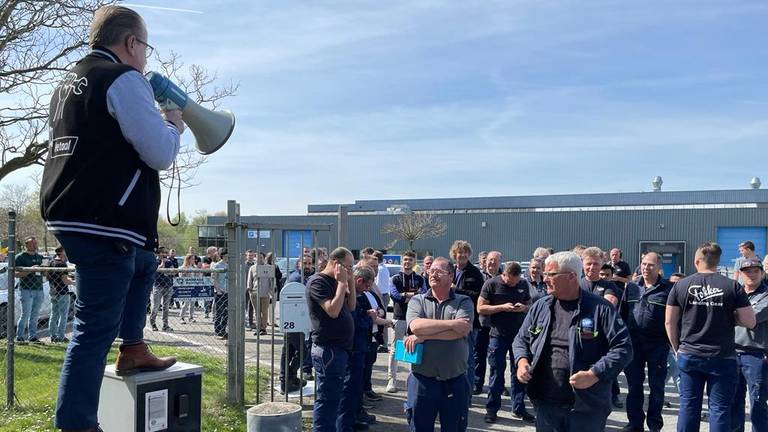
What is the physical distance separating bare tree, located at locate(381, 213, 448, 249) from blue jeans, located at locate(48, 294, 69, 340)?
1218 inches

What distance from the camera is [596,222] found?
128 feet

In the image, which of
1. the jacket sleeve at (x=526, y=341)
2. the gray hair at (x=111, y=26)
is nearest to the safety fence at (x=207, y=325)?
the gray hair at (x=111, y=26)

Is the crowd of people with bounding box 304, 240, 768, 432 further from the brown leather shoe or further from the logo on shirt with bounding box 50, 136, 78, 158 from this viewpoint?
the logo on shirt with bounding box 50, 136, 78, 158

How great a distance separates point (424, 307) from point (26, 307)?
28.1ft

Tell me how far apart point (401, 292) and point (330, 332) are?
12.6 feet

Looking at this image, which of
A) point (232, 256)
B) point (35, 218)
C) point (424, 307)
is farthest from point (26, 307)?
point (35, 218)

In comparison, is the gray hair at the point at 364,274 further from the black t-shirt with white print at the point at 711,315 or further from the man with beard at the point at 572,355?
the black t-shirt with white print at the point at 711,315

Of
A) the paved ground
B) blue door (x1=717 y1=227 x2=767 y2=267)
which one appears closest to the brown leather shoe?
the paved ground

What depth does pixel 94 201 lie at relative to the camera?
2.58 m

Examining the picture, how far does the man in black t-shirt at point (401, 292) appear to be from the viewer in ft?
29.1

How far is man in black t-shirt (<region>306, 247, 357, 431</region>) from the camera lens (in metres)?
5.92

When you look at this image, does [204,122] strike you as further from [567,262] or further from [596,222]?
[596,222]

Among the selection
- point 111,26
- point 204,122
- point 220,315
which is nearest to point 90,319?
point 204,122

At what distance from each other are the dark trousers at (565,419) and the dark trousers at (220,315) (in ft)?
27.0
